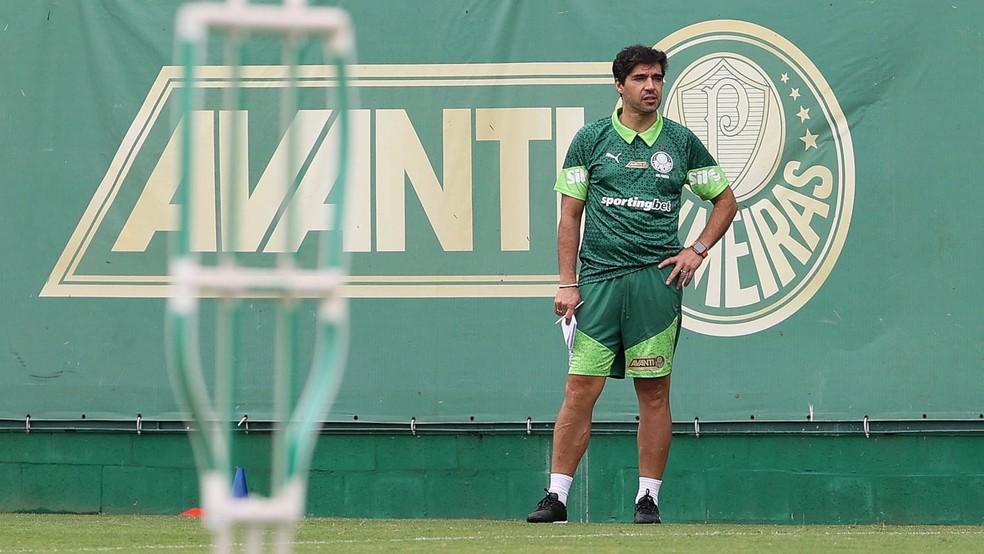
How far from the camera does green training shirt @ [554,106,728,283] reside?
554cm

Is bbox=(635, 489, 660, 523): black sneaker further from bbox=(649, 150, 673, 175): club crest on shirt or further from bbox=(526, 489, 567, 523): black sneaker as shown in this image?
bbox=(649, 150, 673, 175): club crest on shirt

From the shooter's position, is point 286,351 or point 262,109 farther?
point 262,109

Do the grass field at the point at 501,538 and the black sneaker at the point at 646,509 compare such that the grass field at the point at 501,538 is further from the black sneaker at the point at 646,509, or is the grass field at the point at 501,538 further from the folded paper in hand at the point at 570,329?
the folded paper in hand at the point at 570,329

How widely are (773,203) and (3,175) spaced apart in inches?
135

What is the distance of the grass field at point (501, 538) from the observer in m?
4.62

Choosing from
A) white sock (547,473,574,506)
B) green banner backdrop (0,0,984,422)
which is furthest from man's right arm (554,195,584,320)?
green banner backdrop (0,0,984,422)

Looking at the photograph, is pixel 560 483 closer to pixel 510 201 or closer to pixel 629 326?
pixel 629 326

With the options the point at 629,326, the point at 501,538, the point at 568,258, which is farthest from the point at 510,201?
the point at 501,538

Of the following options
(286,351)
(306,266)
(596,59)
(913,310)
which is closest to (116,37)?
(306,266)

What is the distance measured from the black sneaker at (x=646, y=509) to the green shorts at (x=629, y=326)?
1.51ft

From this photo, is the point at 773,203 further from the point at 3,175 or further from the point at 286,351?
the point at 286,351

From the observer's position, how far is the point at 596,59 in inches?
268

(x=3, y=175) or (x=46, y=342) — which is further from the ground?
(x=3, y=175)

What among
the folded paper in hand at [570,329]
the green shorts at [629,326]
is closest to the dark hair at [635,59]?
the green shorts at [629,326]
